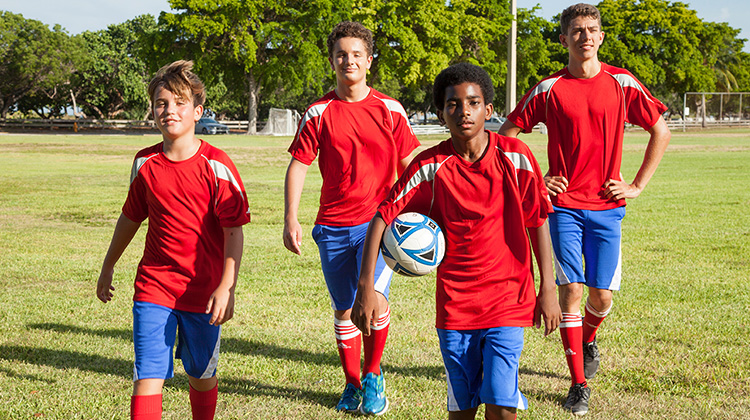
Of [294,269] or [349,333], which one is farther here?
[294,269]

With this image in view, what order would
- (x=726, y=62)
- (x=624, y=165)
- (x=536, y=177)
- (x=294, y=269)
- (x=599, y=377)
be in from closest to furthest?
(x=536, y=177), (x=599, y=377), (x=294, y=269), (x=624, y=165), (x=726, y=62)

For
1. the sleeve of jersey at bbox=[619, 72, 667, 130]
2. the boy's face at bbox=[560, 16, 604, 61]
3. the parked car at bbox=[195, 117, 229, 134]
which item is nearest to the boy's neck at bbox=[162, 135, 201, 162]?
the boy's face at bbox=[560, 16, 604, 61]

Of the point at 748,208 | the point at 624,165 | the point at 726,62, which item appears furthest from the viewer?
the point at 726,62

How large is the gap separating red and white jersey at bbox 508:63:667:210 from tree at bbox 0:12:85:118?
6466 cm

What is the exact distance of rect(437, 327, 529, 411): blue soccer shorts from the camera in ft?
10.3

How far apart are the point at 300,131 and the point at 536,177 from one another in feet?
6.00

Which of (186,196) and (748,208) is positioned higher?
(186,196)

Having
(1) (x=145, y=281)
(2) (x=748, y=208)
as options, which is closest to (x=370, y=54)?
(1) (x=145, y=281)

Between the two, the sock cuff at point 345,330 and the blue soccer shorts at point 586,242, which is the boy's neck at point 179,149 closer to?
the sock cuff at point 345,330

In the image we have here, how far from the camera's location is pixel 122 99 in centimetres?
7156

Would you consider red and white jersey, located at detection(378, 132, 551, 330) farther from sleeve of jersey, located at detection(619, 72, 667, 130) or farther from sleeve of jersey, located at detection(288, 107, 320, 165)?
sleeve of jersey, located at detection(619, 72, 667, 130)

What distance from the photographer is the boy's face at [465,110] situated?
315cm

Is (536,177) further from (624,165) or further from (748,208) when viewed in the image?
(624,165)

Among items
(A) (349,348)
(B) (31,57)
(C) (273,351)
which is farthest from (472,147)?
(B) (31,57)
